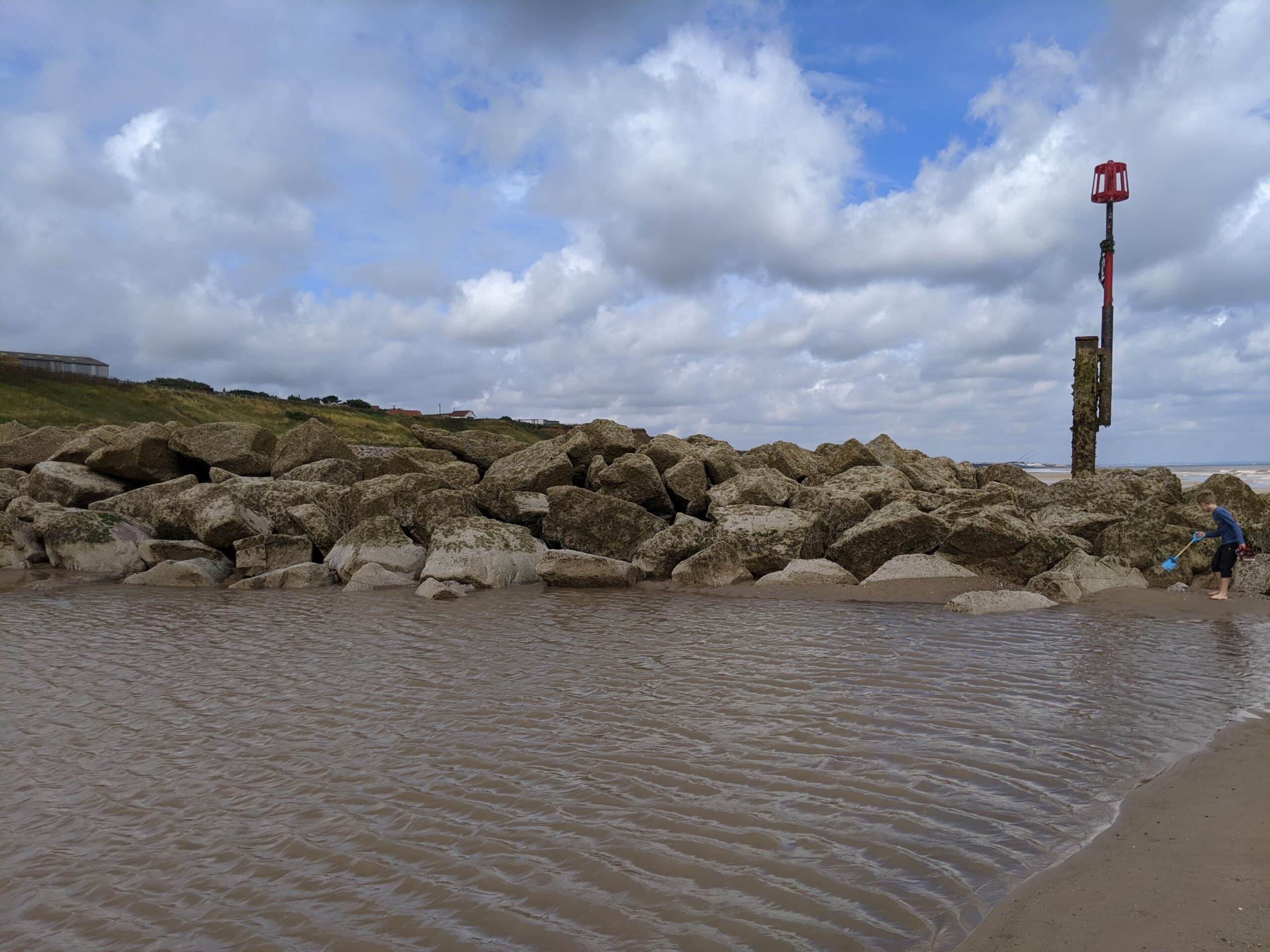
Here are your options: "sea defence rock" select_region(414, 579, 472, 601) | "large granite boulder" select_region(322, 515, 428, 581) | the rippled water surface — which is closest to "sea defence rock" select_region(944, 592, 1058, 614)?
the rippled water surface

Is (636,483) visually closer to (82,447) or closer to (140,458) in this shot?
(140,458)

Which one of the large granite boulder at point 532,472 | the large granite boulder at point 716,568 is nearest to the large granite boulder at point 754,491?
the large granite boulder at point 716,568

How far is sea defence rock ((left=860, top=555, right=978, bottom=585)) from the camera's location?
12.3 metres

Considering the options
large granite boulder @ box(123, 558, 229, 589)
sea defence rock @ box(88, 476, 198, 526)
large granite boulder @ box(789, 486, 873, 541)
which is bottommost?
large granite boulder @ box(123, 558, 229, 589)

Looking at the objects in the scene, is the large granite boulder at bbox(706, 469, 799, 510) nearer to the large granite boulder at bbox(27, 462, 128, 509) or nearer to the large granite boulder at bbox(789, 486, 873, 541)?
the large granite boulder at bbox(789, 486, 873, 541)

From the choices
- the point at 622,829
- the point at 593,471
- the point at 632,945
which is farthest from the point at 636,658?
the point at 593,471

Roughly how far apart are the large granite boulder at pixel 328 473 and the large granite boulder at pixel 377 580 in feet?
14.9

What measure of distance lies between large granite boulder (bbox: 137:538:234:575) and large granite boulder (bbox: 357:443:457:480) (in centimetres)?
314

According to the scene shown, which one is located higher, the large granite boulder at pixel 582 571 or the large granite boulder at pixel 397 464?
the large granite boulder at pixel 397 464

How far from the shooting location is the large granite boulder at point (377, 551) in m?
Answer: 14.0

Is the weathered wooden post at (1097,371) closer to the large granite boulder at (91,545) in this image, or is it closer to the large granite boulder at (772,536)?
the large granite boulder at (772,536)

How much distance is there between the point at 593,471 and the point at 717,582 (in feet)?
15.1

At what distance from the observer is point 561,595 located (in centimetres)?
1273

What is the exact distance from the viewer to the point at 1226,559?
445 inches
